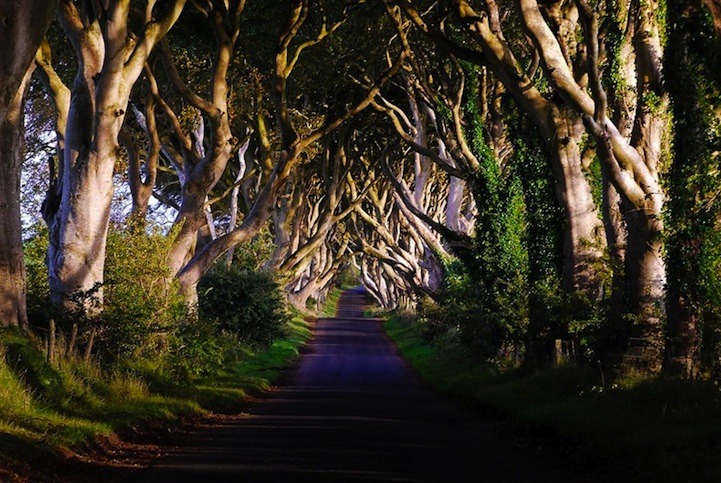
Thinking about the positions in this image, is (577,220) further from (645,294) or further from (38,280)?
(38,280)

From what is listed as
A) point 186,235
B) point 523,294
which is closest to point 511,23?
point 523,294

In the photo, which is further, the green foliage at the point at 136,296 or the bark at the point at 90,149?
the green foliage at the point at 136,296

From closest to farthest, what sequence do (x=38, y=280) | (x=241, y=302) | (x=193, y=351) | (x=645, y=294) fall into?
(x=645, y=294) < (x=38, y=280) < (x=193, y=351) < (x=241, y=302)

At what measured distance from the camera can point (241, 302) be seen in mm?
33219

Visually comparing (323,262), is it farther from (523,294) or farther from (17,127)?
(17,127)

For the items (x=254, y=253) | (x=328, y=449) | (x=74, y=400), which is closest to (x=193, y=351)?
(x=74, y=400)

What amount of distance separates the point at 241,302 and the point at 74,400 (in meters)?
20.0

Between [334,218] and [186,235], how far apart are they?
2400 cm

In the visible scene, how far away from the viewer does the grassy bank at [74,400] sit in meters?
10.5

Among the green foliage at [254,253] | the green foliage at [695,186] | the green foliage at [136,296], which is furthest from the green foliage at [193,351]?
the green foliage at [254,253]

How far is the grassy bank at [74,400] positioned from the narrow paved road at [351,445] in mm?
962

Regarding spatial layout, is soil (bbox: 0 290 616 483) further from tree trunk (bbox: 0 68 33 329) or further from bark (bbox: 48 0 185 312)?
bark (bbox: 48 0 185 312)

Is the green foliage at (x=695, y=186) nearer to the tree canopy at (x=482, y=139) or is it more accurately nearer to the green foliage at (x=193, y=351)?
the tree canopy at (x=482, y=139)

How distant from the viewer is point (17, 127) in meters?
14.4
